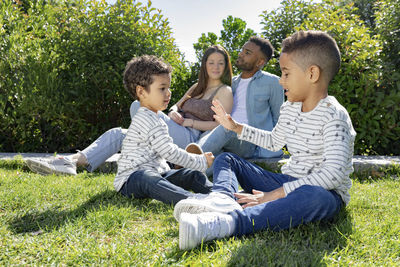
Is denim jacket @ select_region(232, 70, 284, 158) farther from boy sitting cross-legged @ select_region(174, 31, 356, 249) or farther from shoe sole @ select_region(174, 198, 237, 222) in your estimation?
shoe sole @ select_region(174, 198, 237, 222)

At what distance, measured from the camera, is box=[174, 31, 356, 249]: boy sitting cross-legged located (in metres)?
2.12

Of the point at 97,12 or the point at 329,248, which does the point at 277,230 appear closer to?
the point at 329,248

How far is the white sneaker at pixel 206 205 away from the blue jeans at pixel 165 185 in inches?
17.9

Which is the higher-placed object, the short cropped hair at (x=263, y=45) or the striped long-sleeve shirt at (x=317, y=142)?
the short cropped hair at (x=263, y=45)

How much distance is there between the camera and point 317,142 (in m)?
2.42

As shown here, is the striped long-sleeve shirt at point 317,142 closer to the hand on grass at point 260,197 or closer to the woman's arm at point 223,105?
the hand on grass at point 260,197

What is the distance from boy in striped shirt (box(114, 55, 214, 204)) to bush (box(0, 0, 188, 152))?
7.71 ft

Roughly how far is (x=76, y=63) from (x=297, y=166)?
415cm

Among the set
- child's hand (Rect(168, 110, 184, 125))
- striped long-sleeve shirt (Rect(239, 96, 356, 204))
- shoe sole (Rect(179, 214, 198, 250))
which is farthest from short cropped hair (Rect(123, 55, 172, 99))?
shoe sole (Rect(179, 214, 198, 250))

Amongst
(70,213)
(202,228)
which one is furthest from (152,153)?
(202,228)

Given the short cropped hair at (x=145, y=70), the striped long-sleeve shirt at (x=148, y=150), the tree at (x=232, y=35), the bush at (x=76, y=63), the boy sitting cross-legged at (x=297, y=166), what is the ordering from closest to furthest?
the boy sitting cross-legged at (x=297, y=166), the striped long-sleeve shirt at (x=148, y=150), the short cropped hair at (x=145, y=70), the bush at (x=76, y=63), the tree at (x=232, y=35)

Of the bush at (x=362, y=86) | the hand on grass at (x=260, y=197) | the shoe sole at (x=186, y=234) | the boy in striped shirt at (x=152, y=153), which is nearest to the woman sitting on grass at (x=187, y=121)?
the boy in striped shirt at (x=152, y=153)

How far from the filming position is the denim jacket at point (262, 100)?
456 centimetres

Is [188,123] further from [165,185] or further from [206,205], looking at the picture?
[206,205]
